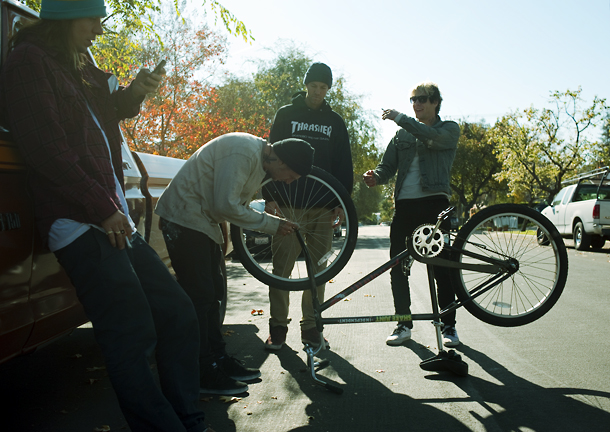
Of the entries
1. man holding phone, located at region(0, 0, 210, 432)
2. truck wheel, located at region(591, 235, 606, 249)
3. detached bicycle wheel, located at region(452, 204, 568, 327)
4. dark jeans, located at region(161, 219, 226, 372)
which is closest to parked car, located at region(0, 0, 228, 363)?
man holding phone, located at region(0, 0, 210, 432)

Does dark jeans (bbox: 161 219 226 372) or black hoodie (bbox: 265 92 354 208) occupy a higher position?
black hoodie (bbox: 265 92 354 208)

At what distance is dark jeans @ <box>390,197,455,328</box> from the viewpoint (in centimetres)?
449

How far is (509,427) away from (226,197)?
6.58 feet

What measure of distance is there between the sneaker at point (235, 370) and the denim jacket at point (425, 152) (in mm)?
1941

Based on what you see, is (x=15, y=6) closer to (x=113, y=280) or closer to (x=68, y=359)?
(x=113, y=280)

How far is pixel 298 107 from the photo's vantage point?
190 inches

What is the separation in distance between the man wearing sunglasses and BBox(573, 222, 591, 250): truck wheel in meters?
12.4

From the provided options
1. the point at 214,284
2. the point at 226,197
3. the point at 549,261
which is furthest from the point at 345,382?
the point at 549,261

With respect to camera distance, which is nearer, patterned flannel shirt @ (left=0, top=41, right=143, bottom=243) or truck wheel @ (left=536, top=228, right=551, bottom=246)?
patterned flannel shirt @ (left=0, top=41, right=143, bottom=243)

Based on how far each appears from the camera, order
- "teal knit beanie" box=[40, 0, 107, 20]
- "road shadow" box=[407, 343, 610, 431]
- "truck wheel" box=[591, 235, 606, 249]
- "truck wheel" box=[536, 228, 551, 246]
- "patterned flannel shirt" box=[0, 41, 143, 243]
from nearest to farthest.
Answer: "patterned flannel shirt" box=[0, 41, 143, 243] → "teal knit beanie" box=[40, 0, 107, 20] → "road shadow" box=[407, 343, 610, 431] → "truck wheel" box=[536, 228, 551, 246] → "truck wheel" box=[591, 235, 606, 249]

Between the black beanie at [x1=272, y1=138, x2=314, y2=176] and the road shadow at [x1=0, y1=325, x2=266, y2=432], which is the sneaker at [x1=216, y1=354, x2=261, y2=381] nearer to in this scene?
the road shadow at [x1=0, y1=325, x2=266, y2=432]

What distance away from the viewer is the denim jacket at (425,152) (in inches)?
166

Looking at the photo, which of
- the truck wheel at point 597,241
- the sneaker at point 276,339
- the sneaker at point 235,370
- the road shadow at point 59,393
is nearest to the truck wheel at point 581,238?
A: the truck wheel at point 597,241

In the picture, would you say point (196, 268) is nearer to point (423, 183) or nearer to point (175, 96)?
point (423, 183)
